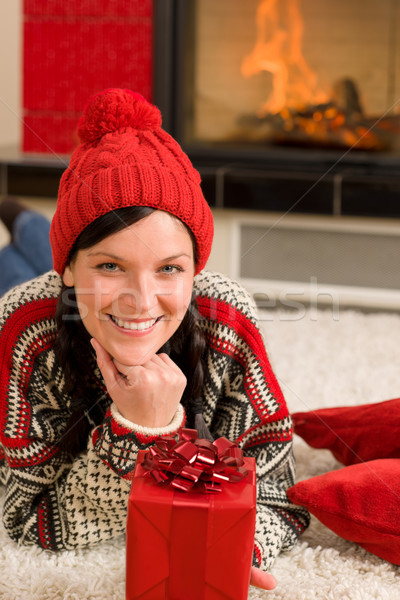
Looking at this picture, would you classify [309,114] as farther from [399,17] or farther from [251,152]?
[399,17]

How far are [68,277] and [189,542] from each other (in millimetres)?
409

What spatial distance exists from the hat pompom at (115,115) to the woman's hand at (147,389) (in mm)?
315

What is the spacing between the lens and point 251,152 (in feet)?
9.45

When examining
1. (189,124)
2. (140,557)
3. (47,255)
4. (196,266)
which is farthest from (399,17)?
(140,557)

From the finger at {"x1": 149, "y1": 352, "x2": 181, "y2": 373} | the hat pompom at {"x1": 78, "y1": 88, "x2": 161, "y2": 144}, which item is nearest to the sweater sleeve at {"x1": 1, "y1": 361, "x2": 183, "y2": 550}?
the finger at {"x1": 149, "y1": 352, "x2": 181, "y2": 373}

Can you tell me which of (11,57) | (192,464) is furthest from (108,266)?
(11,57)

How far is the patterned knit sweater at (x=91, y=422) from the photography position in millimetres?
1134

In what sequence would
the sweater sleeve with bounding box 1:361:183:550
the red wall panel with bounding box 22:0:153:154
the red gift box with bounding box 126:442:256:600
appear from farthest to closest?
the red wall panel with bounding box 22:0:153:154, the sweater sleeve with bounding box 1:361:183:550, the red gift box with bounding box 126:442:256:600

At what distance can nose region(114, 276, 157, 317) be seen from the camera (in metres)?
0.97

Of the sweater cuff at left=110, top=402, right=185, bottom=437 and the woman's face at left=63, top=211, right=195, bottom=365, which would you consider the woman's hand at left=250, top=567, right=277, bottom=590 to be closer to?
the sweater cuff at left=110, top=402, right=185, bottom=437

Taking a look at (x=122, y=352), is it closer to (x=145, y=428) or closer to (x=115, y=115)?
(x=145, y=428)

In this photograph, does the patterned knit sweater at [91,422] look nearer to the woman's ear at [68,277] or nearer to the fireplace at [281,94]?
the woman's ear at [68,277]

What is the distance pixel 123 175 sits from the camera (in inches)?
38.1

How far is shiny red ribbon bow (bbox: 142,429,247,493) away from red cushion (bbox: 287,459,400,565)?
260 millimetres
